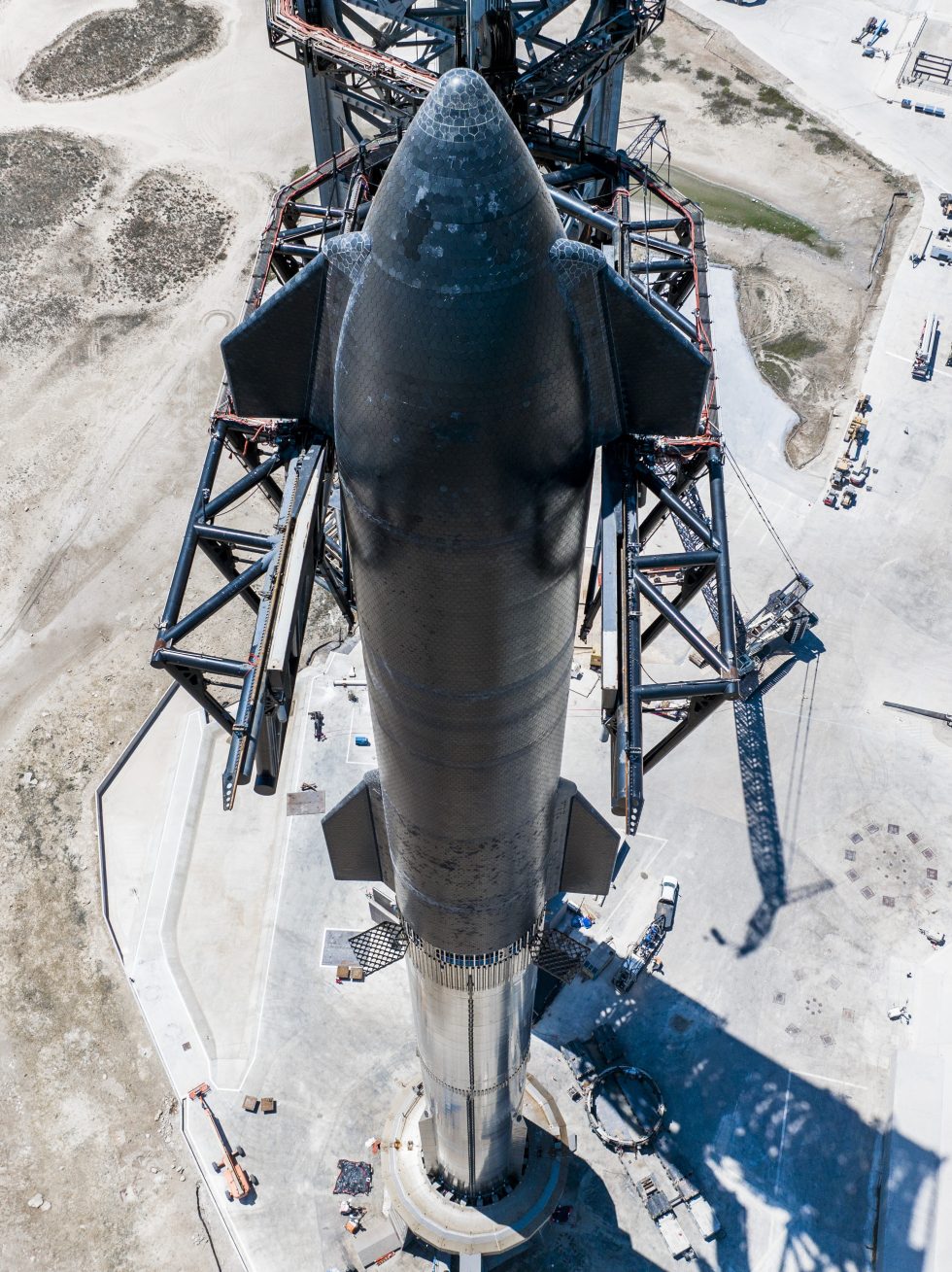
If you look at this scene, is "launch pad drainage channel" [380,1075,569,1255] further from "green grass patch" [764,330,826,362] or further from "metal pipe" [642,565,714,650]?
"green grass patch" [764,330,826,362]

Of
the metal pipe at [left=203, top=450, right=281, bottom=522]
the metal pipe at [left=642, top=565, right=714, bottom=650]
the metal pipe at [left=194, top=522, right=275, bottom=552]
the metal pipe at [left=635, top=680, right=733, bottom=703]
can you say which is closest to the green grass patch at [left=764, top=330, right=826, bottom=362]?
the metal pipe at [left=642, top=565, right=714, bottom=650]

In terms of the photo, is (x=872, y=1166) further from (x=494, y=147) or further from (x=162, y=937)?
(x=494, y=147)

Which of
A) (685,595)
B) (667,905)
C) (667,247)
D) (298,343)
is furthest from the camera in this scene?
(667,905)

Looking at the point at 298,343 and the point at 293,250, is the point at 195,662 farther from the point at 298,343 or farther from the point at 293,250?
the point at 293,250

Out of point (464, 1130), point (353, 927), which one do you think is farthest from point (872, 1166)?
point (353, 927)

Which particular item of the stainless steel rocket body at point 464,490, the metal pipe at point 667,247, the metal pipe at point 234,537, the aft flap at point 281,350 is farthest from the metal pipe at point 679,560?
the metal pipe at point 667,247

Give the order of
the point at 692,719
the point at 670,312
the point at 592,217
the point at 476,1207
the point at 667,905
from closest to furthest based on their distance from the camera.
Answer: the point at 592,217 → the point at 670,312 → the point at 692,719 → the point at 476,1207 → the point at 667,905

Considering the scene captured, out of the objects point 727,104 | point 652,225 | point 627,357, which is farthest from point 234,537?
point 727,104
